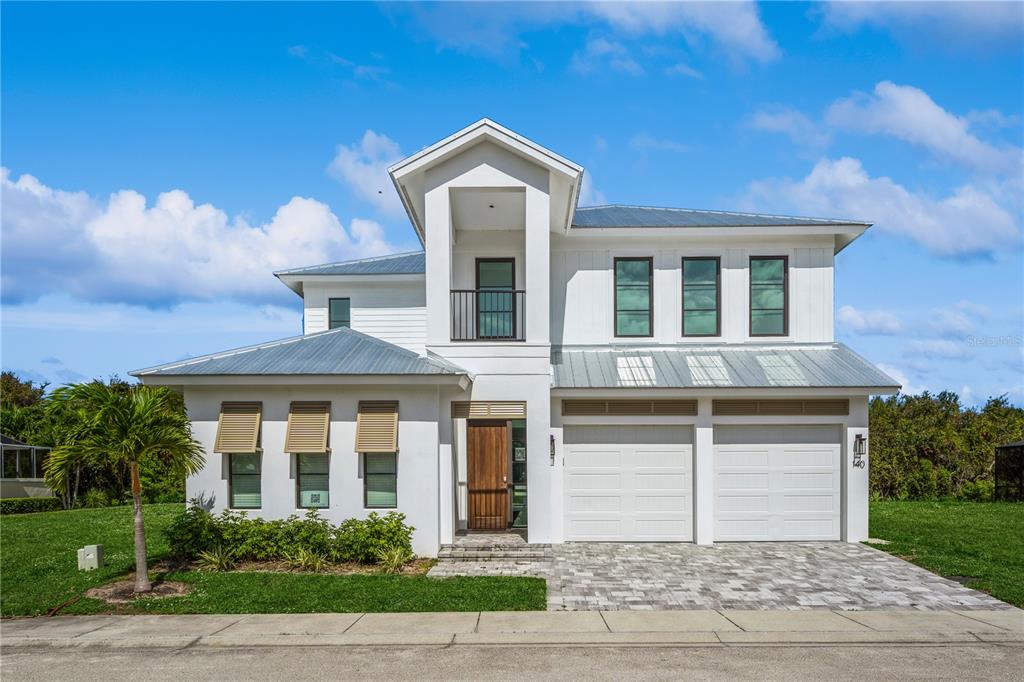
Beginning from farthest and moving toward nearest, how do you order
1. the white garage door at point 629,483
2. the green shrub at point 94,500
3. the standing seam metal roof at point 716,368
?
the green shrub at point 94,500, the white garage door at point 629,483, the standing seam metal roof at point 716,368

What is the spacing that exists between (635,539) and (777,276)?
266 inches

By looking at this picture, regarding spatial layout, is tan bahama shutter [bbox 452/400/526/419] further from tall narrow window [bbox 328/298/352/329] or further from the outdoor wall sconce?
tall narrow window [bbox 328/298/352/329]

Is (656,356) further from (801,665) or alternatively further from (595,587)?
(801,665)

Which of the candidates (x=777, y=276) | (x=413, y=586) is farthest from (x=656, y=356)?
(x=413, y=586)

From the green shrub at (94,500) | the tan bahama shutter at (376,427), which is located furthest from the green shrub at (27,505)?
the tan bahama shutter at (376,427)

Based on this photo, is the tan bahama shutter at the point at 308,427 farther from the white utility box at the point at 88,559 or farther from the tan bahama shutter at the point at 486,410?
the white utility box at the point at 88,559

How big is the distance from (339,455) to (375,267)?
7.96 m

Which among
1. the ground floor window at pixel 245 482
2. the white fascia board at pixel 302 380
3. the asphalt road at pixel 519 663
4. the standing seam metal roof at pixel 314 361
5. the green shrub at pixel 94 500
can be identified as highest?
the standing seam metal roof at pixel 314 361

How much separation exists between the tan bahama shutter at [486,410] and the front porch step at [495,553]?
7.99 feet

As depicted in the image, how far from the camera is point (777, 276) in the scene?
16.3m

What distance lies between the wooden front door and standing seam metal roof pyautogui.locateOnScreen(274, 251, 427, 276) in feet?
18.6

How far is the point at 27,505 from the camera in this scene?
79.5 feet

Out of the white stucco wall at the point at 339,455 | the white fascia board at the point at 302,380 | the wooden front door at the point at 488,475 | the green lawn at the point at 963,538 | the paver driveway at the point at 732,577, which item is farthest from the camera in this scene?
the wooden front door at the point at 488,475

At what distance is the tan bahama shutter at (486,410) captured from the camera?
1397 cm
